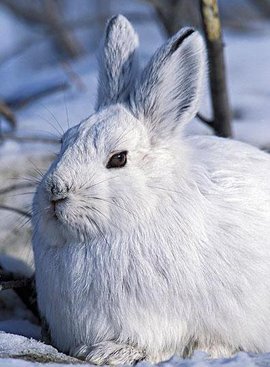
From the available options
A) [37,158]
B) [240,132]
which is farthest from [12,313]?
[240,132]

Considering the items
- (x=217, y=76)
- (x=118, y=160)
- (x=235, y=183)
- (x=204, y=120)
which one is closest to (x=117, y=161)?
(x=118, y=160)

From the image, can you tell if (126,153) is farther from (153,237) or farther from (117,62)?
(117,62)

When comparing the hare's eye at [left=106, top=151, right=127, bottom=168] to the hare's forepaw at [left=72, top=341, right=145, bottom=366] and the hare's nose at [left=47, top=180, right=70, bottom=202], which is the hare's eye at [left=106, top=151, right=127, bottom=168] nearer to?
the hare's nose at [left=47, top=180, right=70, bottom=202]

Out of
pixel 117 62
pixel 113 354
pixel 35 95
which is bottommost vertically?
pixel 113 354

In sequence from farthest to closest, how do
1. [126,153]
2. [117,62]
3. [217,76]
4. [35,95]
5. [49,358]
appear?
[35,95] < [217,76] < [117,62] < [126,153] < [49,358]

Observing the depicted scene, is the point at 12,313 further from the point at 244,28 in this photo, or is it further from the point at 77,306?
the point at 244,28

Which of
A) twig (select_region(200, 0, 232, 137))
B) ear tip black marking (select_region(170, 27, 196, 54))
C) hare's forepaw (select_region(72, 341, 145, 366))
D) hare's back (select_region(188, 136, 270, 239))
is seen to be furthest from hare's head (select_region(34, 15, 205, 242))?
twig (select_region(200, 0, 232, 137))

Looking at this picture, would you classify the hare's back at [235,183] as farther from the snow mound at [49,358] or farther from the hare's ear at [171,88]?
the snow mound at [49,358]
